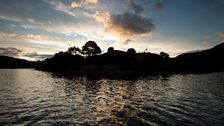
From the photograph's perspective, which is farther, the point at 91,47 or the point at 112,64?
the point at 91,47

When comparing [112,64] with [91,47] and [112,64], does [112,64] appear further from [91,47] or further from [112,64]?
[91,47]

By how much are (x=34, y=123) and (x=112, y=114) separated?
891cm

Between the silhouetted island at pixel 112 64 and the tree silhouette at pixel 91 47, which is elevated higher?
the tree silhouette at pixel 91 47

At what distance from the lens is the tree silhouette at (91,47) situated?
18188 centimetres

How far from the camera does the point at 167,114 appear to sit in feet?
64.1

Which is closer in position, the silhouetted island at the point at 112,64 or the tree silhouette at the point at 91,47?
the silhouetted island at the point at 112,64

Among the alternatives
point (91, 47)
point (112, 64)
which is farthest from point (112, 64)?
→ point (91, 47)

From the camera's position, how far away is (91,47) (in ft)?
604

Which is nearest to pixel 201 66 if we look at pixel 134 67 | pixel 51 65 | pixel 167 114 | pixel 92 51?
pixel 134 67

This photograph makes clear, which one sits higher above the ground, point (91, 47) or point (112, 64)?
point (91, 47)

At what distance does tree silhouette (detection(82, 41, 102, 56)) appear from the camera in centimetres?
18188

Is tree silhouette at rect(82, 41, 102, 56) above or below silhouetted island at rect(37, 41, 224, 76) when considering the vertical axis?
above

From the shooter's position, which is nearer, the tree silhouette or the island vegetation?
the island vegetation

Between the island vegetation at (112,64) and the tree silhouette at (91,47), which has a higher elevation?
the tree silhouette at (91,47)
